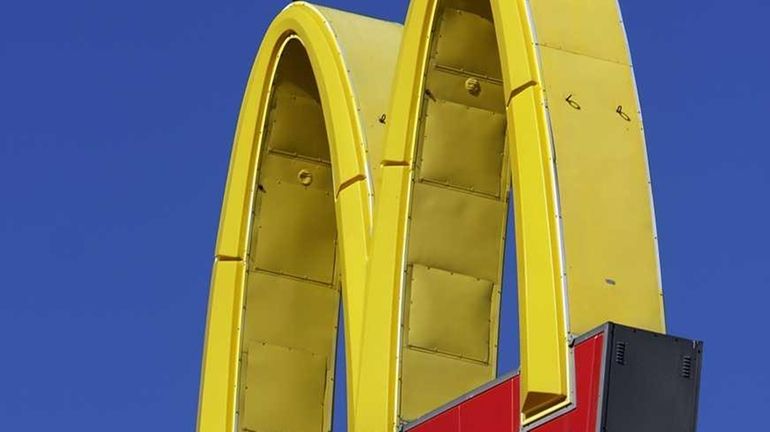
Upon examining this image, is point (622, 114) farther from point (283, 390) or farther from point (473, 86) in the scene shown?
point (283, 390)

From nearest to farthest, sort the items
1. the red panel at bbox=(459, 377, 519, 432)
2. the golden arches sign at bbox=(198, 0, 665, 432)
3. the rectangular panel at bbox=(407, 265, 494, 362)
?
the golden arches sign at bbox=(198, 0, 665, 432)
the red panel at bbox=(459, 377, 519, 432)
the rectangular panel at bbox=(407, 265, 494, 362)

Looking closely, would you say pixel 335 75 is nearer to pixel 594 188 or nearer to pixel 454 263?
pixel 454 263

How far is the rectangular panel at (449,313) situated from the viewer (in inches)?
1037

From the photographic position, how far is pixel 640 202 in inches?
906

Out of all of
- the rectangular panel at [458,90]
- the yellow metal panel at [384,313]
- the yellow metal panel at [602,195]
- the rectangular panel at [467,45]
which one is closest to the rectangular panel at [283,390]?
the yellow metal panel at [384,313]

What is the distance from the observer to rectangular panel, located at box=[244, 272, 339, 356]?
3195 cm

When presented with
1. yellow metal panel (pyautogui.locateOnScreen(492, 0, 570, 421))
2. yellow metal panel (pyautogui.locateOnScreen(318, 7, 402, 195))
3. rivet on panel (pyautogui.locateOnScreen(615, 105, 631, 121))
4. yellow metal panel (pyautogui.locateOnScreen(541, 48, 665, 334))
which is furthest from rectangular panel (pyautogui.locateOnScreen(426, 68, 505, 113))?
rivet on panel (pyautogui.locateOnScreen(615, 105, 631, 121))

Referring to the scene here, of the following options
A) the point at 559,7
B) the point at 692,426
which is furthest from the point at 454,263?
the point at 692,426

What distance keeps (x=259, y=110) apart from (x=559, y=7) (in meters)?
9.14

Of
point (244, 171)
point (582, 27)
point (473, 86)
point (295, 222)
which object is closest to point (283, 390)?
point (295, 222)

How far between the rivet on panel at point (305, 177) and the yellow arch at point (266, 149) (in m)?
0.02

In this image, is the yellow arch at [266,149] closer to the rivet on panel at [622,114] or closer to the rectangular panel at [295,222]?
the rectangular panel at [295,222]

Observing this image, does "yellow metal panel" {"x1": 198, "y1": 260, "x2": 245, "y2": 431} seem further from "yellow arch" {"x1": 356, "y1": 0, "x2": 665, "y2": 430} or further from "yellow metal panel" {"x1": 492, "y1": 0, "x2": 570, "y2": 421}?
"yellow metal panel" {"x1": 492, "y1": 0, "x2": 570, "y2": 421}

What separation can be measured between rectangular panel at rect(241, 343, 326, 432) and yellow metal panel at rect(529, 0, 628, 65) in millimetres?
9202
